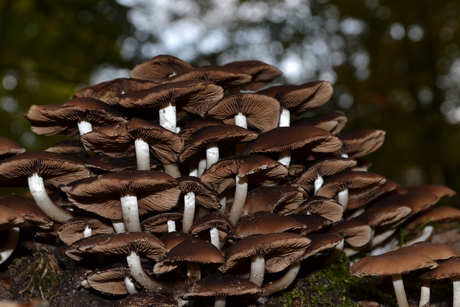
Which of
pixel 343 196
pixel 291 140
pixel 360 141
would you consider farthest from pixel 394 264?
pixel 360 141

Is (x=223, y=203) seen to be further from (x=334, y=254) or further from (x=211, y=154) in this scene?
(x=334, y=254)

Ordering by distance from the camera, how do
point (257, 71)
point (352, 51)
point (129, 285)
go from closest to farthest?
point (129, 285) → point (257, 71) → point (352, 51)

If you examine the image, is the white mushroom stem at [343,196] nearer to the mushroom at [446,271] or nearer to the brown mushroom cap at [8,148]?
the mushroom at [446,271]

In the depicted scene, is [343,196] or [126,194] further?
[343,196]

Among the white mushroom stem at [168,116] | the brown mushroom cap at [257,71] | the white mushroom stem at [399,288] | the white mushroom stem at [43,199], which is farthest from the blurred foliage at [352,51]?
the white mushroom stem at [399,288]

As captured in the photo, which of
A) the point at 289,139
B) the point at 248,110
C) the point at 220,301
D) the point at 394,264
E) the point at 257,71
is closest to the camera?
the point at 394,264

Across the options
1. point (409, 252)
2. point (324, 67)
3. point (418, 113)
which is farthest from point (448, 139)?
point (409, 252)

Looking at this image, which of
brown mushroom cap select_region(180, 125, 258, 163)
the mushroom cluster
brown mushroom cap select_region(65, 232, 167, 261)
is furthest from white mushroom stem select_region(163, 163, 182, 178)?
brown mushroom cap select_region(65, 232, 167, 261)
